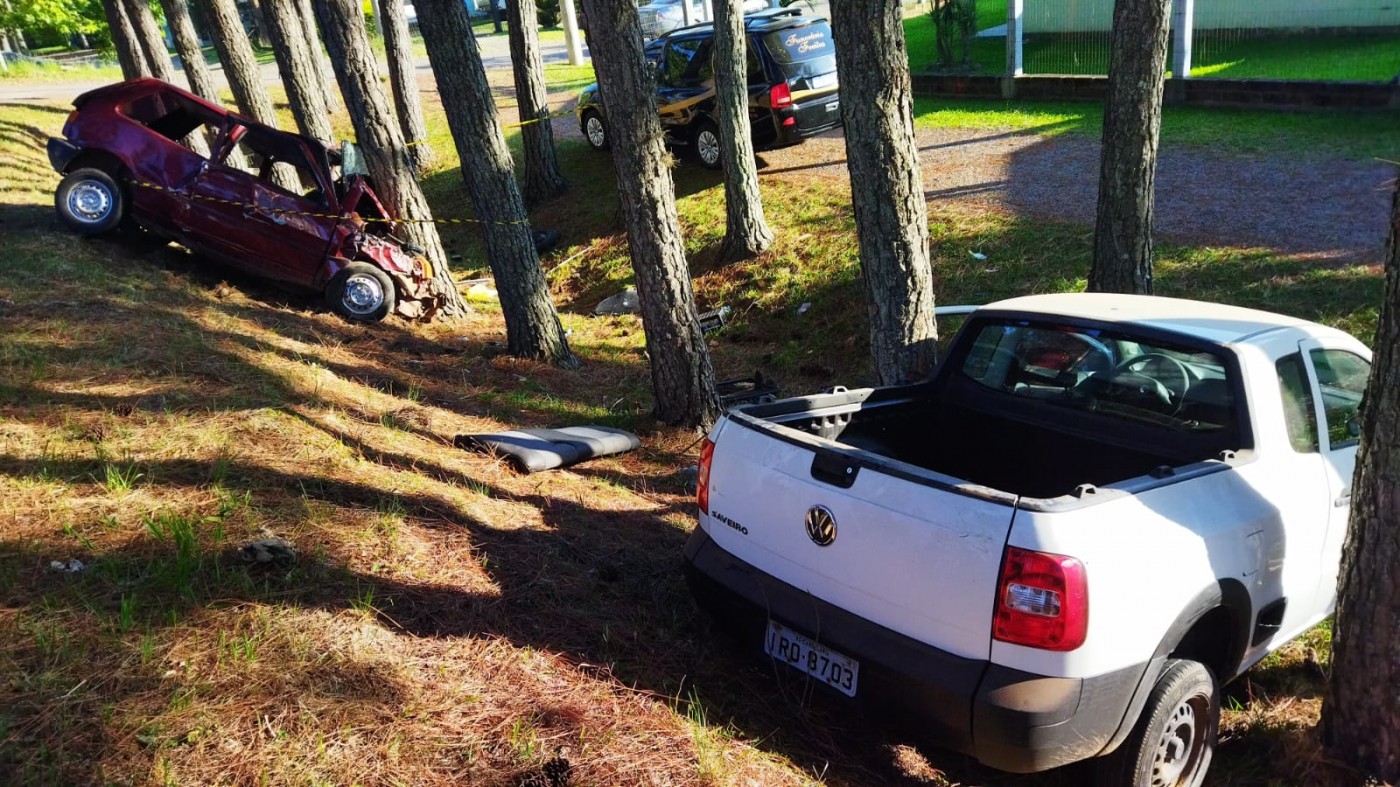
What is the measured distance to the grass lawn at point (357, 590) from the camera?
10.6 feet

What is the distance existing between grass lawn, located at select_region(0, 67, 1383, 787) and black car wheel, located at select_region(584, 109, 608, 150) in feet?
31.2

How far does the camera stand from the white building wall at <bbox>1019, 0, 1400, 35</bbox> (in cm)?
1616

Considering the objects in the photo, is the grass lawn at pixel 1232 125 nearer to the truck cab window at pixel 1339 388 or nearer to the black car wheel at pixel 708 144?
the black car wheel at pixel 708 144

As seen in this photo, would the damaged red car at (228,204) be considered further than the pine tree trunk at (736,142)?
No

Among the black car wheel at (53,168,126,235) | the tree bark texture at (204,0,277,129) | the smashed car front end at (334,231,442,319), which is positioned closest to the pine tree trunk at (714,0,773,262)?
the smashed car front end at (334,231,442,319)

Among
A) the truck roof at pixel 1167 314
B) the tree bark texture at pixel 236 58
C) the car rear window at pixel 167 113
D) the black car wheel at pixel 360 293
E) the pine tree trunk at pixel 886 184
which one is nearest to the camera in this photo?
the truck roof at pixel 1167 314

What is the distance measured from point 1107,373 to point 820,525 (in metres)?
1.69

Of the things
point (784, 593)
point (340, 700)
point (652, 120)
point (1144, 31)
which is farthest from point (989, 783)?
point (1144, 31)

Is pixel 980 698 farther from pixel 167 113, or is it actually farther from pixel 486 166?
pixel 167 113

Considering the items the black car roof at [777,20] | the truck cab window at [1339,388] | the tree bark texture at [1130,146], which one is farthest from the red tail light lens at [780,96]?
the truck cab window at [1339,388]

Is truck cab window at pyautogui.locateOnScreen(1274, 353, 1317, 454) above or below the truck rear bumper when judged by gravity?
above

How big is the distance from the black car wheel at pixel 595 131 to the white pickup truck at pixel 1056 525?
13247 millimetres

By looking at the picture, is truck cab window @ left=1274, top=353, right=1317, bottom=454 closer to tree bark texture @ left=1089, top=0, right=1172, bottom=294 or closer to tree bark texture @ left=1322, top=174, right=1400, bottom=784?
tree bark texture @ left=1322, top=174, right=1400, bottom=784

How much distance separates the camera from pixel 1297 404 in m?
3.98
